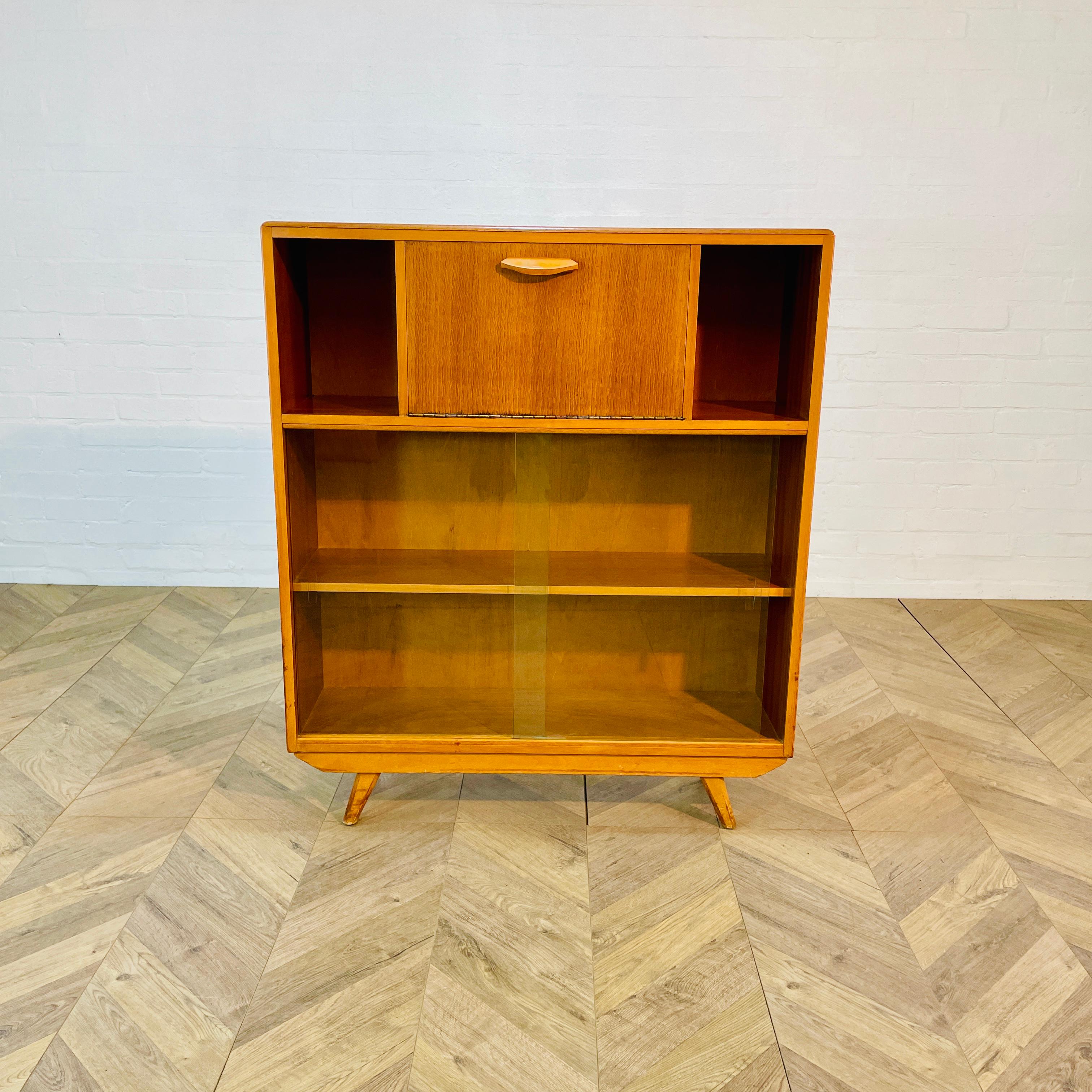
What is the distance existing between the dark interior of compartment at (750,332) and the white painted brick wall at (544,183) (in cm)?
133

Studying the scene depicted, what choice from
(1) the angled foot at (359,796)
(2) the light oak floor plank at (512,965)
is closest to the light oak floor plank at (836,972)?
(2) the light oak floor plank at (512,965)

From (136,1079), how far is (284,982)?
0.26m

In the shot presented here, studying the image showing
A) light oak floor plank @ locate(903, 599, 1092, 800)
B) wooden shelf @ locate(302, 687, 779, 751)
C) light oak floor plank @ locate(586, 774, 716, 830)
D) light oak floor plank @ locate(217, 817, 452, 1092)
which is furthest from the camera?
light oak floor plank @ locate(903, 599, 1092, 800)

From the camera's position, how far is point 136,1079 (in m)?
1.40

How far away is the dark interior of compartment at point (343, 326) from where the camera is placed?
6.37 ft

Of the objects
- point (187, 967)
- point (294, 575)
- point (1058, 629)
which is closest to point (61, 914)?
point (187, 967)

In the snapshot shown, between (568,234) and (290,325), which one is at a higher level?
(568,234)

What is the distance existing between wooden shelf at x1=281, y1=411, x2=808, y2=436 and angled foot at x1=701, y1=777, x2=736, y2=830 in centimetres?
73

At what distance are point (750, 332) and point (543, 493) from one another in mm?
521

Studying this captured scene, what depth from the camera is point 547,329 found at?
69.9 inches

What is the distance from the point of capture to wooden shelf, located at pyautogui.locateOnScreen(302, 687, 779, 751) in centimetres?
200

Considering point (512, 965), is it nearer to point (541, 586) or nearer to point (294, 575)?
point (541, 586)

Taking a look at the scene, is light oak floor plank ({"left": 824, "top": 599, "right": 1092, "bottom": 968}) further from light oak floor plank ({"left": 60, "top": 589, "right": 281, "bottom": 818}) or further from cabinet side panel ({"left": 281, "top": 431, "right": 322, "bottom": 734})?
light oak floor plank ({"left": 60, "top": 589, "right": 281, "bottom": 818})

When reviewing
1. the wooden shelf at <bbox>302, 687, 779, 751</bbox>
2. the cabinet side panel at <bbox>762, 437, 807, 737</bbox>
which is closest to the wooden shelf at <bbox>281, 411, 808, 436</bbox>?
the cabinet side panel at <bbox>762, 437, 807, 737</bbox>
